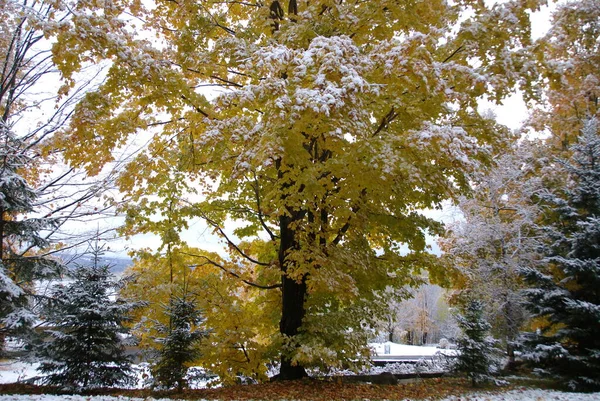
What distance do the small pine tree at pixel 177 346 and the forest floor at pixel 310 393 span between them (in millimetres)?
273

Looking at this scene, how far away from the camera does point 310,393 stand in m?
6.31

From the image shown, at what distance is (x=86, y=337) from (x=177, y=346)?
60.3 inches

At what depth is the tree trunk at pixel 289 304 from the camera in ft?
23.2

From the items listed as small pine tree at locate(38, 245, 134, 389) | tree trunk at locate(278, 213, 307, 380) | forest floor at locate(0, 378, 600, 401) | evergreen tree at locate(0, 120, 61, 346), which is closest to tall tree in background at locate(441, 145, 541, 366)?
forest floor at locate(0, 378, 600, 401)

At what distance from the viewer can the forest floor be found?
585 centimetres

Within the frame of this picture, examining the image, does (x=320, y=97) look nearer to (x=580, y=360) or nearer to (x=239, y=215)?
(x=239, y=215)

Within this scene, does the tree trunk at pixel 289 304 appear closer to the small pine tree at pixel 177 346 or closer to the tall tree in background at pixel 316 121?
the tall tree in background at pixel 316 121

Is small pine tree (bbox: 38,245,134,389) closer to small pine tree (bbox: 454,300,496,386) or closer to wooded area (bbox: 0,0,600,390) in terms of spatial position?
wooded area (bbox: 0,0,600,390)

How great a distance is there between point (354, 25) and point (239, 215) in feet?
14.6

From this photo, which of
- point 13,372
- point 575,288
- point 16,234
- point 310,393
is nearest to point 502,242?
point 575,288

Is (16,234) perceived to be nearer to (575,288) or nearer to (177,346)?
(177,346)

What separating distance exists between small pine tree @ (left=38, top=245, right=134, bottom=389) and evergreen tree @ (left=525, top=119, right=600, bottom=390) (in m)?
8.56

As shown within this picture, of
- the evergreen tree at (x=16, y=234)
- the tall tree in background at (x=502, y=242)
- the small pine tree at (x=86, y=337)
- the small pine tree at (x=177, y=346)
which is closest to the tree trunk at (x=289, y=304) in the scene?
the small pine tree at (x=177, y=346)

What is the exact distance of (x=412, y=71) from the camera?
4.29m
